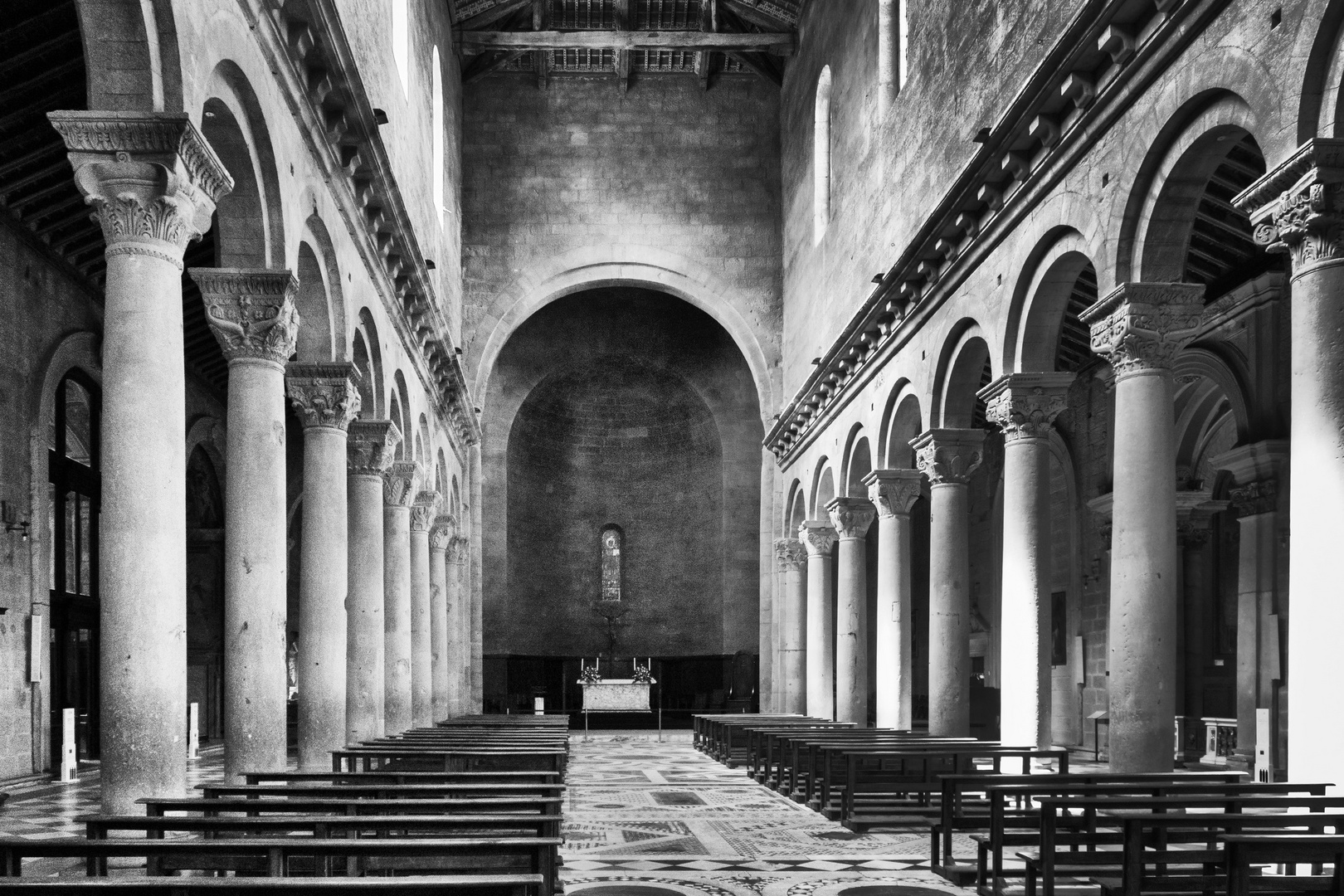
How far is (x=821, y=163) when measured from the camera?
31094mm

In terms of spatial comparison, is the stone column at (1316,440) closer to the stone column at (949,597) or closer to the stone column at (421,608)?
the stone column at (949,597)

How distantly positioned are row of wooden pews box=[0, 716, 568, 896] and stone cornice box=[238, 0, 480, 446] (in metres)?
7.08

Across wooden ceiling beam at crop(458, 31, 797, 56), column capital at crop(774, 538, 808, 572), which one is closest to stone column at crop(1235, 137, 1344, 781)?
column capital at crop(774, 538, 808, 572)

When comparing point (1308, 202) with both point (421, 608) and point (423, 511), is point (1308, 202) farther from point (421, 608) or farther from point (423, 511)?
point (421, 608)

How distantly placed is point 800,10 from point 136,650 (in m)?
28.2

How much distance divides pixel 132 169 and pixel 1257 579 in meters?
15.5

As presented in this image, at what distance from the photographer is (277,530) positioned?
12.9 m

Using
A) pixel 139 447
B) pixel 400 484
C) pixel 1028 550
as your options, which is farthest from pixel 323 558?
pixel 1028 550

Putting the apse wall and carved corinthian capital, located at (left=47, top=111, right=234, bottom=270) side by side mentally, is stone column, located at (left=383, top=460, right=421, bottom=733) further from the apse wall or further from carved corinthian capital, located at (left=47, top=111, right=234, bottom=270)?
the apse wall

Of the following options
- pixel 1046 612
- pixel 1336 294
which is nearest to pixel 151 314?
pixel 1336 294

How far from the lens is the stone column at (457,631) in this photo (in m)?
32.3

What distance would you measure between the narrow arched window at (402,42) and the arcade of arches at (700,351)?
0.17 metres

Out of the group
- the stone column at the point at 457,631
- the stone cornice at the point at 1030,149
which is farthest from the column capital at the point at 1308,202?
the stone column at the point at 457,631

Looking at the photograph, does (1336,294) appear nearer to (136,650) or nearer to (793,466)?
(136,650)
